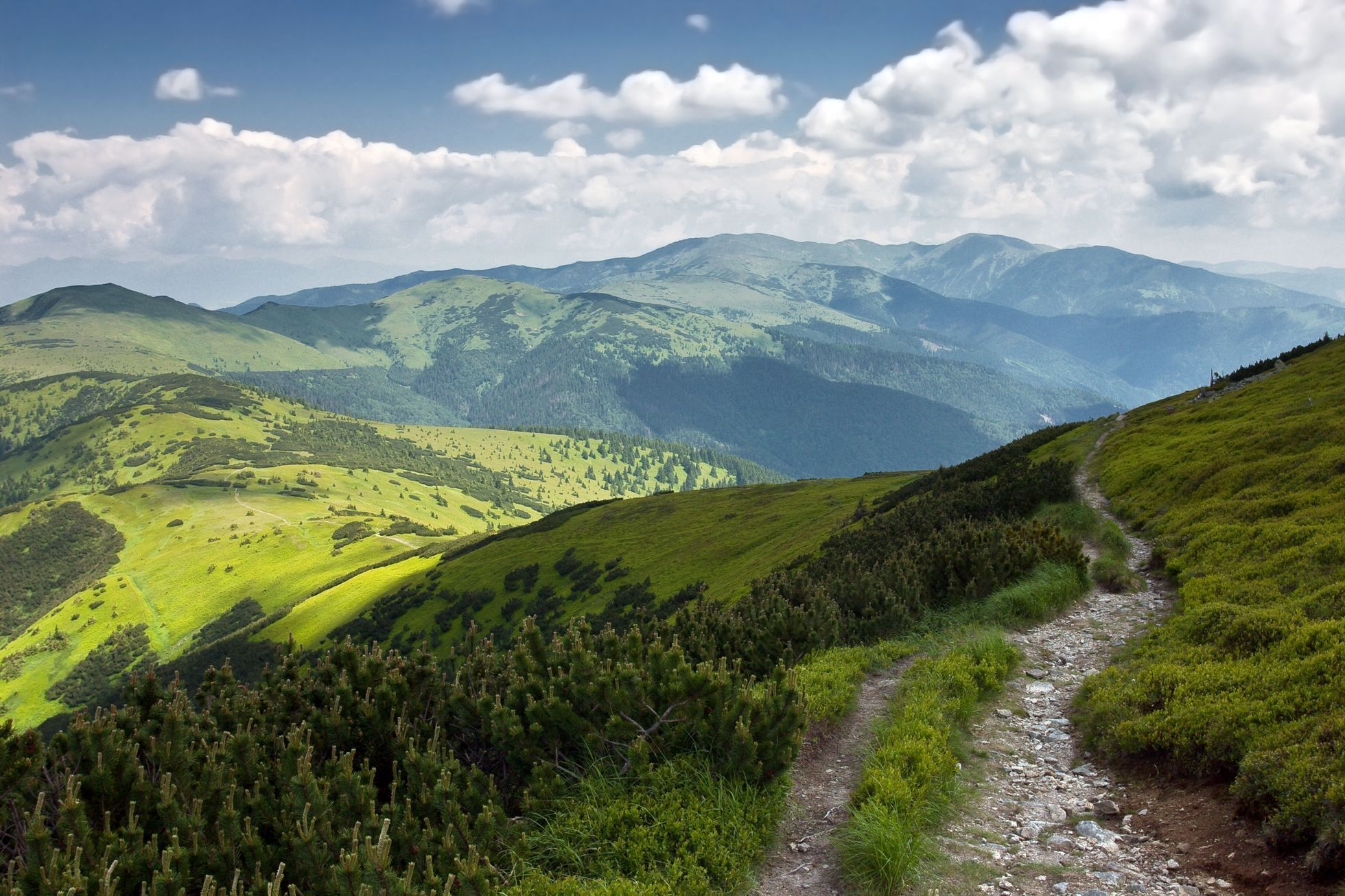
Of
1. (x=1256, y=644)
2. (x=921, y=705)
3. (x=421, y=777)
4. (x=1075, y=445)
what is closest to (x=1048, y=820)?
(x=921, y=705)

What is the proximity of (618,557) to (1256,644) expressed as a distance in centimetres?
9665

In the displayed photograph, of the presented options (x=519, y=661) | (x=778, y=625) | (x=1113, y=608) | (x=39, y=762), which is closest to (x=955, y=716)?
(x=778, y=625)

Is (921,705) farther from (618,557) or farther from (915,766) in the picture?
(618,557)

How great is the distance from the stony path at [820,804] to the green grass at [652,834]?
0.30m

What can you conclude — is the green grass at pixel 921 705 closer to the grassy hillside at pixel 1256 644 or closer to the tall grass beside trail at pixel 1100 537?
the tall grass beside trail at pixel 1100 537

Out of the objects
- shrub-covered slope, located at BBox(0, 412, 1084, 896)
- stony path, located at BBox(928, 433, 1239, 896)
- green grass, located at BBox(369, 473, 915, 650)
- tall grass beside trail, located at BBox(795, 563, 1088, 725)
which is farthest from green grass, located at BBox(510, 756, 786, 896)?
green grass, located at BBox(369, 473, 915, 650)

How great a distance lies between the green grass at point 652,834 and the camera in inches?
311

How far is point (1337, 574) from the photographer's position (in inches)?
571

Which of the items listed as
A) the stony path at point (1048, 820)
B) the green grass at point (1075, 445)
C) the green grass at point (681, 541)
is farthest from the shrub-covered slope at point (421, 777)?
the green grass at point (1075, 445)

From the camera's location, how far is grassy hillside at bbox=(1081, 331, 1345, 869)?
28.2 feet

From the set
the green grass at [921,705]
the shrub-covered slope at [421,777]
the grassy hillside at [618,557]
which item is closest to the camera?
the shrub-covered slope at [421,777]

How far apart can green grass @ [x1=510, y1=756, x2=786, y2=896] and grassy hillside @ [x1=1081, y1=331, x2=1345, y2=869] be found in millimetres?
5862

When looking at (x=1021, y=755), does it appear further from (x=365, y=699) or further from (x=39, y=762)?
(x=39, y=762)

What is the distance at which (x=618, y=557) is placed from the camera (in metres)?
106
